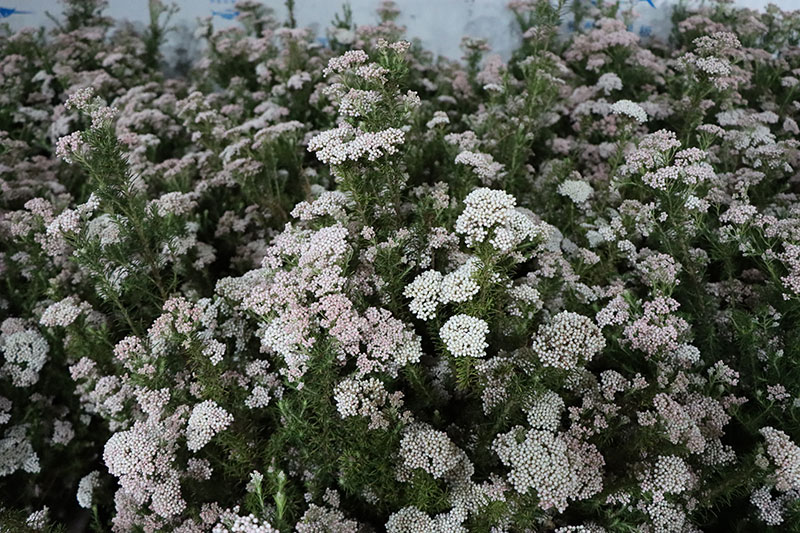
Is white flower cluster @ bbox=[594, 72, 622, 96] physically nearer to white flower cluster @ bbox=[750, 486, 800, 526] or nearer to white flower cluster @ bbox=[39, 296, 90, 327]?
white flower cluster @ bbox=[750, 486, 800, 526]

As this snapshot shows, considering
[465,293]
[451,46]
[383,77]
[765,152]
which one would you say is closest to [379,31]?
[451,46]

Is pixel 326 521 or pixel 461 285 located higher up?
pixel 461 285

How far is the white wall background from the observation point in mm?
4703

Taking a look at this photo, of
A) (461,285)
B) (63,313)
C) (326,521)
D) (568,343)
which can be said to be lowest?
(326,521)

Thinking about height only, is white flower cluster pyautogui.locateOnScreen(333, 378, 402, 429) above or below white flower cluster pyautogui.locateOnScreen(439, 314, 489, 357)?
below

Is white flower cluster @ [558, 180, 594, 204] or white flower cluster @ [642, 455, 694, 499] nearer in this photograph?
white flower cluster @ [642, 455, 694, 499]

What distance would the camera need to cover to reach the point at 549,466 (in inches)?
59.2

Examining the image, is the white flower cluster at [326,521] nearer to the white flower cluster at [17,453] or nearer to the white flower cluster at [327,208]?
the white flower cluster at [327,208]

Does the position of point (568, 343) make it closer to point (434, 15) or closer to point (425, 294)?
point (425, 294)

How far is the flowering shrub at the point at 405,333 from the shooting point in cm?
158

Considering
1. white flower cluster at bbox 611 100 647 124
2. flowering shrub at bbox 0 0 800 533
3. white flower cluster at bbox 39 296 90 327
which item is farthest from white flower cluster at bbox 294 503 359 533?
white flower cluster at bbox 611 100 647 124

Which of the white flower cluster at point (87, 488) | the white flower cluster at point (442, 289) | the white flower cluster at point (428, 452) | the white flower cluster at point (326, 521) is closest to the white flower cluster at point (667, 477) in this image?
the white flower cluster at point (428, 452)

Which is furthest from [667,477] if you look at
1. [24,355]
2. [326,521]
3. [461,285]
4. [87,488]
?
[24,355]

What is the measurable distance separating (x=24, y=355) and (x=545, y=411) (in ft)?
6.85
